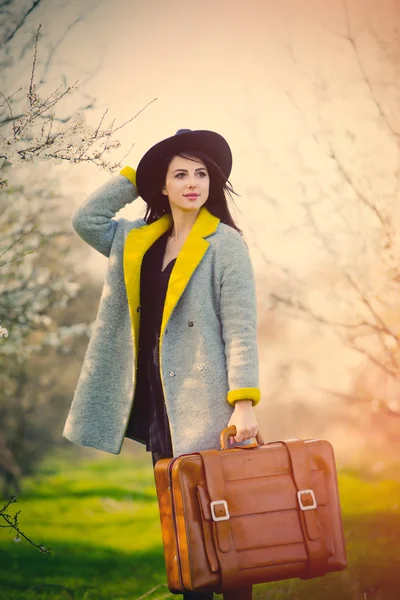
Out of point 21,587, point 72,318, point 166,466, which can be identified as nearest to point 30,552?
point 21,587

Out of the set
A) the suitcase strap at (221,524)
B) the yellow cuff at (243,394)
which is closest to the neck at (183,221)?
the yellow cuff at (243,394)

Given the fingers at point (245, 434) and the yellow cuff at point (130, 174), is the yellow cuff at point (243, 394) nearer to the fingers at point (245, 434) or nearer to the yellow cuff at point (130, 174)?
the fingers at point (245, 434)

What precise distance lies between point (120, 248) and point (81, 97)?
137 centimetres

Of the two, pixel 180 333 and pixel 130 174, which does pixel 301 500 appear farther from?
pixel 130 174

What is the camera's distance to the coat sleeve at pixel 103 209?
8.16 ft

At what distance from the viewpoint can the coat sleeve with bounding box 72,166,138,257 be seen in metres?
2.49

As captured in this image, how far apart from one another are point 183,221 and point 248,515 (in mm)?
853

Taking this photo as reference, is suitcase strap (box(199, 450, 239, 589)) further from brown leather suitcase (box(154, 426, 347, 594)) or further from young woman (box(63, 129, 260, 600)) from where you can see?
young woman (box(63, 129, 260, 600))

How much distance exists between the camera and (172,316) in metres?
2.32

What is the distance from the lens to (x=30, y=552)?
3.43 metres

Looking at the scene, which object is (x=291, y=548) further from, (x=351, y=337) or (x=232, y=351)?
(x=351, y=337)

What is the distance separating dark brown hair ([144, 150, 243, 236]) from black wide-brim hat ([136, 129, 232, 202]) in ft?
0.05

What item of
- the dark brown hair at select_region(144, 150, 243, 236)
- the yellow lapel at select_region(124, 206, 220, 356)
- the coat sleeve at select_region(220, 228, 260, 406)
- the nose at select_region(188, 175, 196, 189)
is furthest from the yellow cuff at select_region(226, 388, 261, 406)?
the nose at select_region(188, 175, 196, 189)

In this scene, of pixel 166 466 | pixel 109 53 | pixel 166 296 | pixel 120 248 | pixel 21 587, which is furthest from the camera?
pixel 109 53
